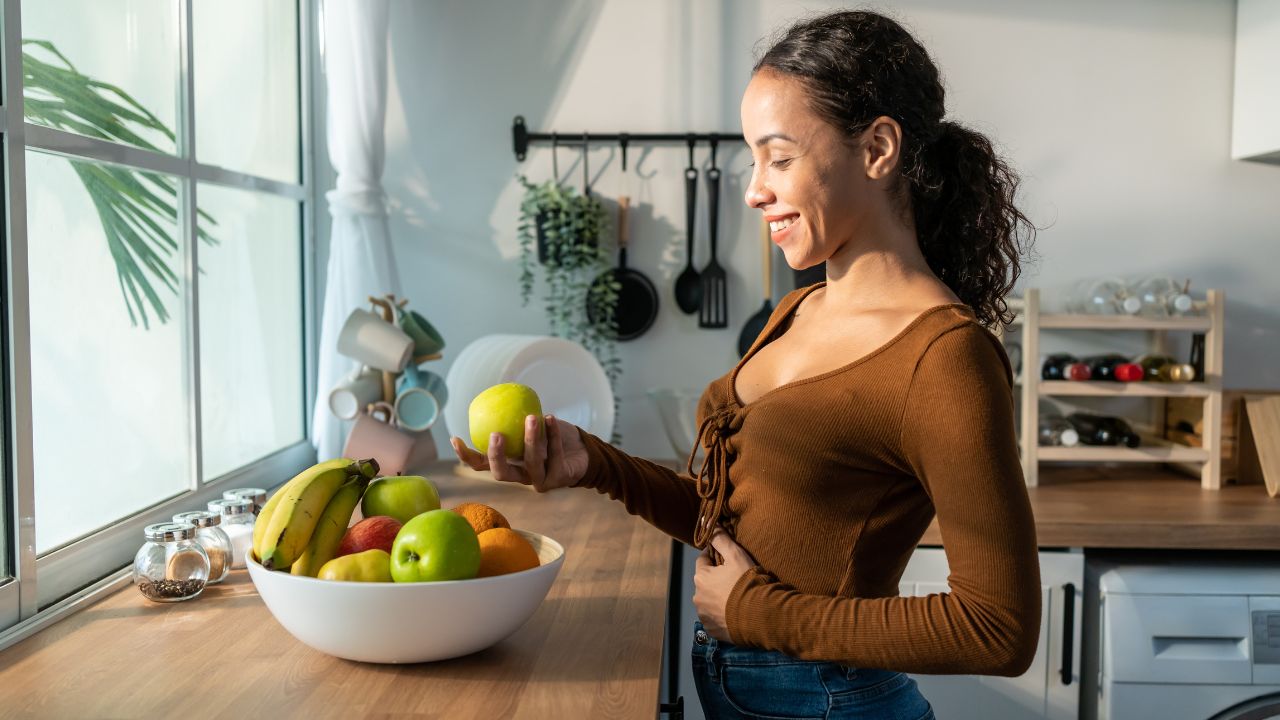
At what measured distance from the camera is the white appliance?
1807 millimetres

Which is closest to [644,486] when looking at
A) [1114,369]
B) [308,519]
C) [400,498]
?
A: [400,498]

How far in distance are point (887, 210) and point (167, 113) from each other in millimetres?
1273

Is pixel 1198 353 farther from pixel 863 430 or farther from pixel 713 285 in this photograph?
pixel 863 430

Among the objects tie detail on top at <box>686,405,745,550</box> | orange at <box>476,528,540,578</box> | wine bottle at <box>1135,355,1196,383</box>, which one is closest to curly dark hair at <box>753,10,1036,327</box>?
tie detail on top at <box>686,405,745,550</box>

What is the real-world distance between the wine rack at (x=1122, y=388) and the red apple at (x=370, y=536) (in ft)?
4.70

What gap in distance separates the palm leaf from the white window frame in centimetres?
3

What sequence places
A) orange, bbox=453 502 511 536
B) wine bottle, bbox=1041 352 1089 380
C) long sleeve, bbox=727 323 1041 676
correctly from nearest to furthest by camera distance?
long sleeve, bbox=727 323 1041 676
orange, bbox=453 502 511 536
wine bottle, bbox=1041 352 1089 380

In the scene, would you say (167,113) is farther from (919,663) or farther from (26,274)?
(919,663)

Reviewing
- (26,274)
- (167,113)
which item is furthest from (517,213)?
(26,274)

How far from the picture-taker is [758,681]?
3.41 ft

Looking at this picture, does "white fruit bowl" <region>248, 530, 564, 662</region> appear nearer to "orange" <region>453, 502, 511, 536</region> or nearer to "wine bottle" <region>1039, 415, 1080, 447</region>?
"orange" <region>453, 502, 511, 536</region>

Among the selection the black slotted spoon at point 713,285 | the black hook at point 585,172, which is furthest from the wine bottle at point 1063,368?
the black hook at point 585,172

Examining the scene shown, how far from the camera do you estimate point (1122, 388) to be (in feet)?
6.93

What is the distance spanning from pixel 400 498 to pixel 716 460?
34 cm
